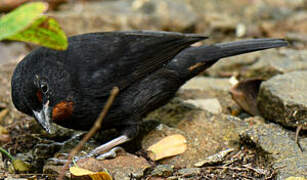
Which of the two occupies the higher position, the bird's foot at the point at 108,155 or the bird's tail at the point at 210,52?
the bird's tail at the point at 210,52

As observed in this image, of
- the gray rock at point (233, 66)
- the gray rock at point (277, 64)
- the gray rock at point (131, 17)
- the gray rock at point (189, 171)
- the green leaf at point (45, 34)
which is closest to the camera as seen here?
the green leaf at point (45, 34)

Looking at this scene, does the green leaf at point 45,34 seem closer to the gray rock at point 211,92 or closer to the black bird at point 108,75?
the black bird at point 108,75

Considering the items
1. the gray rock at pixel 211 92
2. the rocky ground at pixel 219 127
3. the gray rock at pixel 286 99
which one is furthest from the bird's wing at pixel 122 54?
the gray rock at pixel 286 99

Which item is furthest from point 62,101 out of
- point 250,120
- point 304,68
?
point 304,68

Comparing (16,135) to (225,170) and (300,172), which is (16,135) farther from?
(300,172)

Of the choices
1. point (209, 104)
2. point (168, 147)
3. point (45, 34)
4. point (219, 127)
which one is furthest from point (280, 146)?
point (45, 34)
